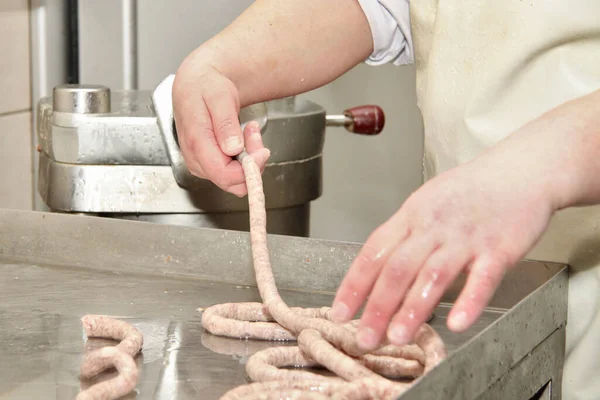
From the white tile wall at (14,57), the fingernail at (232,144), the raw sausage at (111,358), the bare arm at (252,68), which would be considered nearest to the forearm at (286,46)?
the bare arm at (252,68)

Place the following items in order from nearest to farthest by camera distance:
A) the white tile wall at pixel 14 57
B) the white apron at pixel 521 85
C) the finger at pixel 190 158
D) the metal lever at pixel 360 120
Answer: the white apron at pixel 521 85 → the finger at pixel 190 158 → the metal lever at pixel 360 120 → the white tile wall at pixel 14 57

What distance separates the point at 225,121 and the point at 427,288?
41cm

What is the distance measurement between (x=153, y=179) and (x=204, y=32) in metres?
0.46

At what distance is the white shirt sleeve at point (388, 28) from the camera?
3.39 feet

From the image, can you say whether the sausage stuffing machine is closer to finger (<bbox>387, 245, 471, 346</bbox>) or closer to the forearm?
finger (<bbox>387, 245, 471, 346</bbox>)

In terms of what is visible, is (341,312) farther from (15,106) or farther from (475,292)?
(15,106)

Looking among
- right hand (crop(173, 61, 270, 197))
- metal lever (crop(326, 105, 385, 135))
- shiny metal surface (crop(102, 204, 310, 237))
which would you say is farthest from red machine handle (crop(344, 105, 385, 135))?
right hand (crop(173, 61, 270, 197))

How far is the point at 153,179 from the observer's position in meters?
1.11

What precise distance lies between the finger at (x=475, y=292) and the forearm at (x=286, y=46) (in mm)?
506

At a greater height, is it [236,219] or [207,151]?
[207,151]

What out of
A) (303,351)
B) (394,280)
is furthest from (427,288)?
(303,351)

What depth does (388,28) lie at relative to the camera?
1053mm

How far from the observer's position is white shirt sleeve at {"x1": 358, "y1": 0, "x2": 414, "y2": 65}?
3.39ft

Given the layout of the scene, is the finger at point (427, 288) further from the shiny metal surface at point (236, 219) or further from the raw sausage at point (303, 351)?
the shiny metal surface at point (236, 219)
